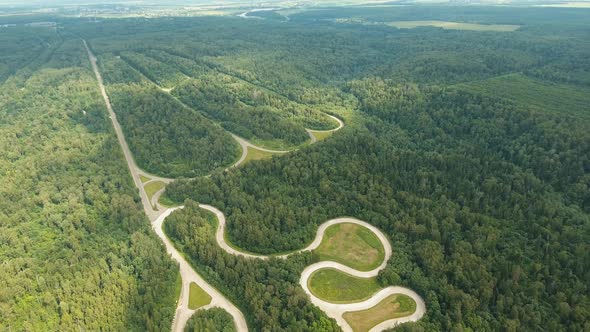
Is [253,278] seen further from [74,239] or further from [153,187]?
[153,187]

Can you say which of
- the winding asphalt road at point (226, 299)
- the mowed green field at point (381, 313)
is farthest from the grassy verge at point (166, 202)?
the mowed green field at point (381, 313)

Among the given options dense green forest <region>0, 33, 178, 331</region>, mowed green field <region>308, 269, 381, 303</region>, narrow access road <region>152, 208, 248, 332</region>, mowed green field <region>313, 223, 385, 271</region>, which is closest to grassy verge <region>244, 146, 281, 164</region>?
dense green forest <region>0, 33, 178, 331</region>

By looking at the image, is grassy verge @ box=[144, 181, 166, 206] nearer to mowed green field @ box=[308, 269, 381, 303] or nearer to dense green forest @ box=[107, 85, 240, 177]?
dense green forest @ box=[107, 85, 240, 177]

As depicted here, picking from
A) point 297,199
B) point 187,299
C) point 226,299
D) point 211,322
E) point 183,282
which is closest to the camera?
point 211,322

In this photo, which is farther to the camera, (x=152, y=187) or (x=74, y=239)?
(x=152, y=187)

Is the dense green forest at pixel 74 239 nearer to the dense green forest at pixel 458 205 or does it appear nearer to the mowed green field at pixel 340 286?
the dense green forest at pixel 458 205

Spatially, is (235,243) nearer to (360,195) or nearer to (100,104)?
(360,195)

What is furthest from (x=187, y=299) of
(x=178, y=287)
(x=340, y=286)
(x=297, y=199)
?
(x=297, y=199)
